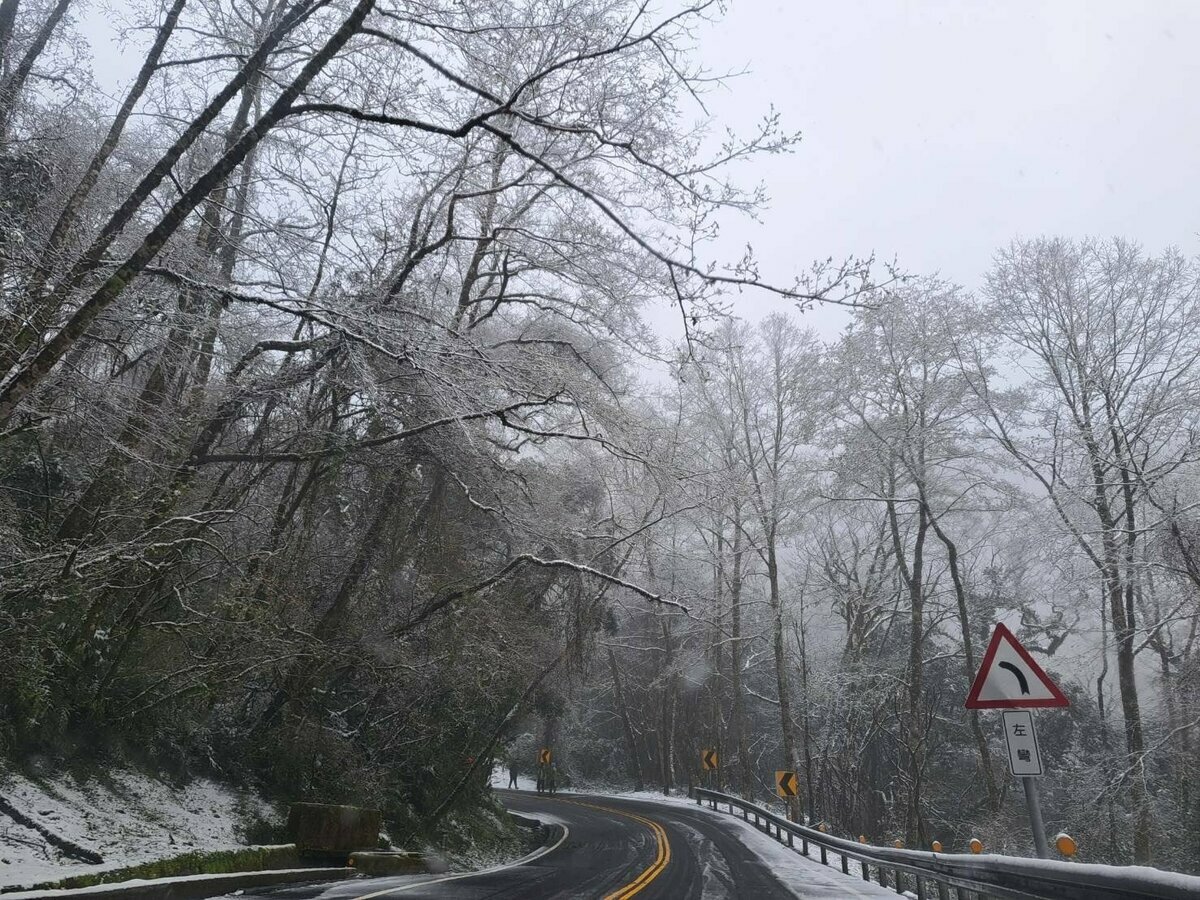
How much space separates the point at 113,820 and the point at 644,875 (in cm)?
768

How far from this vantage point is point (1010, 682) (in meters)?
6.21

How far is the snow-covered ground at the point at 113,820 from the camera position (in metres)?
7.03

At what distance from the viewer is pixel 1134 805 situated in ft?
52.6

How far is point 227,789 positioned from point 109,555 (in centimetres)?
562

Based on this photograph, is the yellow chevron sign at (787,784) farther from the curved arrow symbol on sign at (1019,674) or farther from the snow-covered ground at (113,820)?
the curved arrow symbol on sign at (1019,674)

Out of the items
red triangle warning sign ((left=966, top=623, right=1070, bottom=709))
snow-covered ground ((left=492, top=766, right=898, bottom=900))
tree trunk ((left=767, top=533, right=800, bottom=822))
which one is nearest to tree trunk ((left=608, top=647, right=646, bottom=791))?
tree trunk ((left=767, top=533, right=800, bottom=822))

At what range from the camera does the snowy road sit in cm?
966

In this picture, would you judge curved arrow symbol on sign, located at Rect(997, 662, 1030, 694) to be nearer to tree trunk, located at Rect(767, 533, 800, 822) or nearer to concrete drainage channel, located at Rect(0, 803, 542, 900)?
concrete drainage channel, located at Rect(0, 803, 542, 900)

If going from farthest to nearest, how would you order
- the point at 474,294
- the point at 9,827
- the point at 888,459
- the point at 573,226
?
the point at 888,459
the point at 474,294
the point at 573,226
the point at 9,827

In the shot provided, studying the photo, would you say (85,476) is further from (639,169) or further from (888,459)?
(888,459)

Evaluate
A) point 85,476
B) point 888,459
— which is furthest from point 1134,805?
point 85,476

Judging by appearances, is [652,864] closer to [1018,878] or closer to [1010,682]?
[1018,878]

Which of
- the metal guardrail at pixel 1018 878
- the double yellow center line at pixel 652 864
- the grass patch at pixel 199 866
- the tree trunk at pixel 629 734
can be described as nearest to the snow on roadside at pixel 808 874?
the metal guardrail at pixel 1018 878

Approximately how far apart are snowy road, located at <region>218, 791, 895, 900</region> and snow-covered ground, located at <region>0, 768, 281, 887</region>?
1431mm
